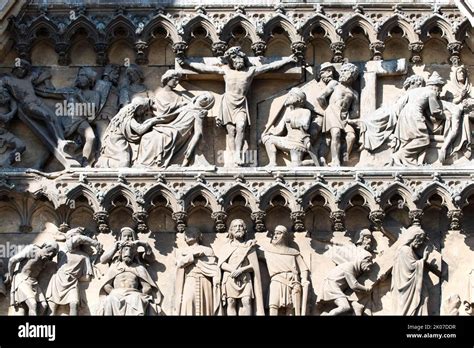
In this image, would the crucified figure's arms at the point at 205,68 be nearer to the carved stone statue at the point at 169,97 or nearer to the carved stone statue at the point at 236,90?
the carved stone statue at the point at 236,90

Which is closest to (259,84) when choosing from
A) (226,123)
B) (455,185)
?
(226,123)

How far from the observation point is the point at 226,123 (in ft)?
75.3

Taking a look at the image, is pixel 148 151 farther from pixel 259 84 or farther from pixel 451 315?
pixel 451 315

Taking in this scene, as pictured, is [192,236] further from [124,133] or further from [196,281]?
[124,133]

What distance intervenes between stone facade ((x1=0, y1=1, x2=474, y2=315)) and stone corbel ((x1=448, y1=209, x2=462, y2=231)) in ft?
0.07

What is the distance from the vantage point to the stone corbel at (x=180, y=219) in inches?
889

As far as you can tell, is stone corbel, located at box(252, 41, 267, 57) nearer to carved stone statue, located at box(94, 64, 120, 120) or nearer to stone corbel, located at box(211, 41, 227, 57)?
stone corbel, located at box(211, 41, 227, 57)

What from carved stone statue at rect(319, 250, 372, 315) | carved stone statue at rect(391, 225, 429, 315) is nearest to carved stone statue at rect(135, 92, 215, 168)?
carved stone statue at rect(319, 250, 372, 315)

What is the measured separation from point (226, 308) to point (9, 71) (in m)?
2.90

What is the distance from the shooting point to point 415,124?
899 inches

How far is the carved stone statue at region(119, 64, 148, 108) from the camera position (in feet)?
75.8

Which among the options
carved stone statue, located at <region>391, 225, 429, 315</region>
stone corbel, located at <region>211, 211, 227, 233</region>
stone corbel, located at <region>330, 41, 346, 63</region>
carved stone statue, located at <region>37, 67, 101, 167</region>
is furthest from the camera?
stone corbel, located at <region>330, 41, 346, 63</region>

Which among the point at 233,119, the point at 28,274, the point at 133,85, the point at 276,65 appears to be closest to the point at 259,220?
the point at 233,119
